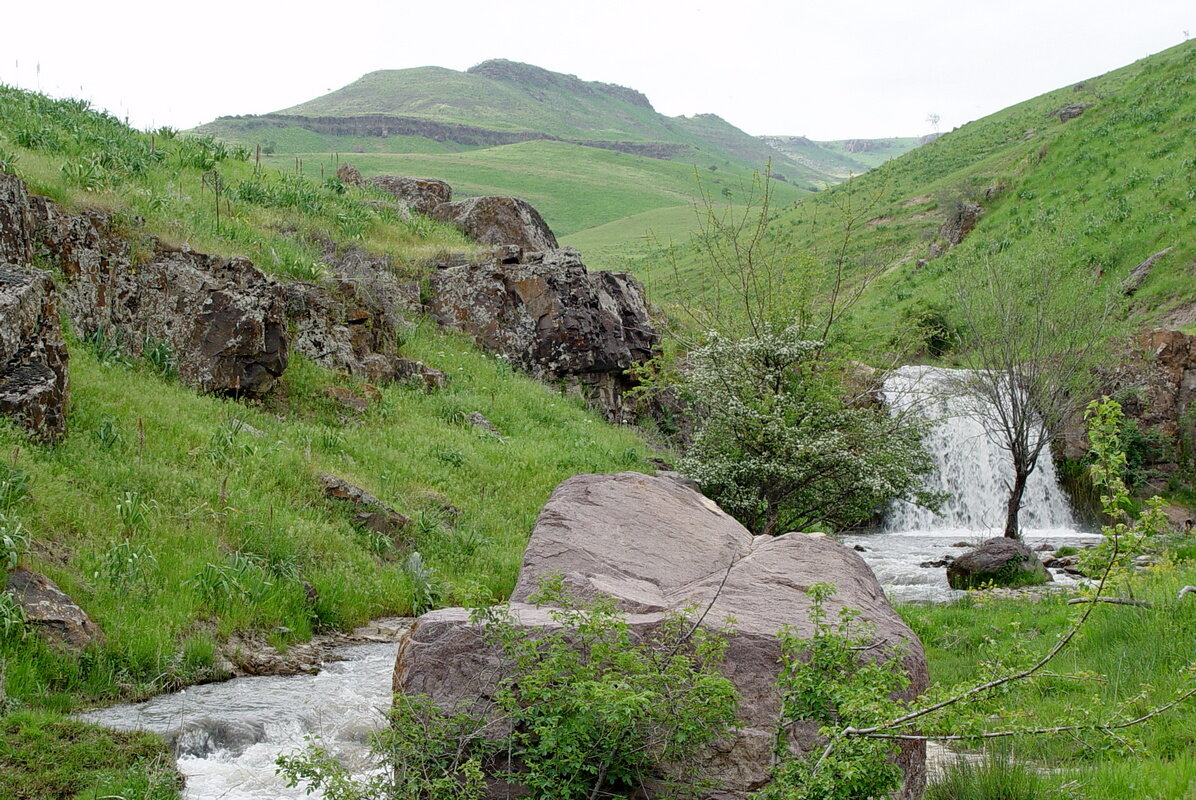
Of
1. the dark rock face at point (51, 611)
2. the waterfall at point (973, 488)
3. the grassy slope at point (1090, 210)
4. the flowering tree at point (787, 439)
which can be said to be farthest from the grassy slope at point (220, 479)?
the waterfall at point (973, 488)

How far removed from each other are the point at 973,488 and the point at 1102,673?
17.8m

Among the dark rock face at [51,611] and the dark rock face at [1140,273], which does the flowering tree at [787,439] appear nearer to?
the dark rock face at [51,611]

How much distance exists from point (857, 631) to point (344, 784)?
2638 millimetres

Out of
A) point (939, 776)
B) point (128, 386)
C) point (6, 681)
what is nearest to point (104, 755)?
point (6, 681)

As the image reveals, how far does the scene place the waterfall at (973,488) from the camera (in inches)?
917

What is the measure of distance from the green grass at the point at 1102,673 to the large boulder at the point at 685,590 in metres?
0.85

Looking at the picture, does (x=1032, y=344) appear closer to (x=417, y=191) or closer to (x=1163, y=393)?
(x=1163, y=393)

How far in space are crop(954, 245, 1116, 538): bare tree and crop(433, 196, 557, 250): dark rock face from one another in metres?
11.4

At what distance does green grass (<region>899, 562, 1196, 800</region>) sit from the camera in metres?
4.56

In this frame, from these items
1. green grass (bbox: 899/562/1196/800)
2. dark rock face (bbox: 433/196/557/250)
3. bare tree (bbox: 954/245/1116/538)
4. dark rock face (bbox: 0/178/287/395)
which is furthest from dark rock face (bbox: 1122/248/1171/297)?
dark rock face (bbox: 0/178/287/395)

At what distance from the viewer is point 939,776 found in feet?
17.3

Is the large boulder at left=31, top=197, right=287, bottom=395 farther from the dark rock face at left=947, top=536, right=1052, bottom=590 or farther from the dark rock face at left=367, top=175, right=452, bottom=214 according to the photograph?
the dark rock face at left=367, top=175, right=452, bottom=214

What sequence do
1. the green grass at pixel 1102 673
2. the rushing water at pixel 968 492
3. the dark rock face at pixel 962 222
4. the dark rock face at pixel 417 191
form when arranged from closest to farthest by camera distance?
the green grass at pixel 1102 673
the rushing water at pixel 968 492
the dark rock face at pixel 417 191
the dark rock face at pixel 962 222

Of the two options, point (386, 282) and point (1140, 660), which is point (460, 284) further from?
point (1140, 660)
